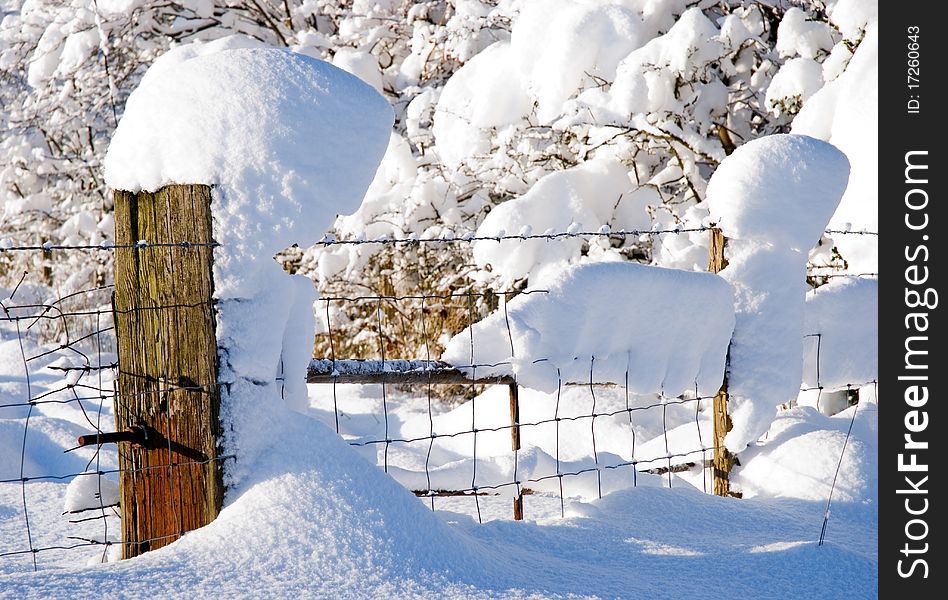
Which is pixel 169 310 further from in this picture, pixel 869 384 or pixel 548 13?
pixel 548 13

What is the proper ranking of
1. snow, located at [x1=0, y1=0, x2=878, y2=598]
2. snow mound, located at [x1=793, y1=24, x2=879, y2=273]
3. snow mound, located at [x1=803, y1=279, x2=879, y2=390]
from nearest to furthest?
snow, located at [x1=0, y1=0, x2=878, y2=598] < snow mound, located at [x1=803, y1=279, x2=879, y2=390] < snow mound, located at [x1=793, y1=24, x2=879, y2=273]

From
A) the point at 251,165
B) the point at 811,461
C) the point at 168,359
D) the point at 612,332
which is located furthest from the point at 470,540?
the point at 811,461

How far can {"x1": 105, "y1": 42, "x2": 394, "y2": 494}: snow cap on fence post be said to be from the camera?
2.49 m

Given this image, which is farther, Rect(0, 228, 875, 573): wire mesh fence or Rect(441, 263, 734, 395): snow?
Rect(441, 263, 734, 395): snow

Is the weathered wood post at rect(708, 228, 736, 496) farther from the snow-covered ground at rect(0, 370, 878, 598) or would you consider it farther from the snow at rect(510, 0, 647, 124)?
the snow at rect(510, 0, 647, 124)

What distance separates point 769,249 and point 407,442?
2243mm

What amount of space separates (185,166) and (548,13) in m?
5.04

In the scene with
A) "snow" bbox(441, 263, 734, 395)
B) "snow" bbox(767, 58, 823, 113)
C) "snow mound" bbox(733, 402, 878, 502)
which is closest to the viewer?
"snow" bbox(441, 263, 734, 395)

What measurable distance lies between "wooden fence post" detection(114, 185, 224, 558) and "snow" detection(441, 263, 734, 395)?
1151 mm

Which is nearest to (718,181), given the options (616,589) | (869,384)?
(869,384)

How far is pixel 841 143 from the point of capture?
5.99m

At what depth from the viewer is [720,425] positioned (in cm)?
407

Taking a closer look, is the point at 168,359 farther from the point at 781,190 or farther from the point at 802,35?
the point at 802,35

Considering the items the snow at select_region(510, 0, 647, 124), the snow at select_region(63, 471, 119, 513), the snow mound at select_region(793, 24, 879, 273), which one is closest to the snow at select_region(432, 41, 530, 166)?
the snow at select_region(510, 0, 647, 124)
